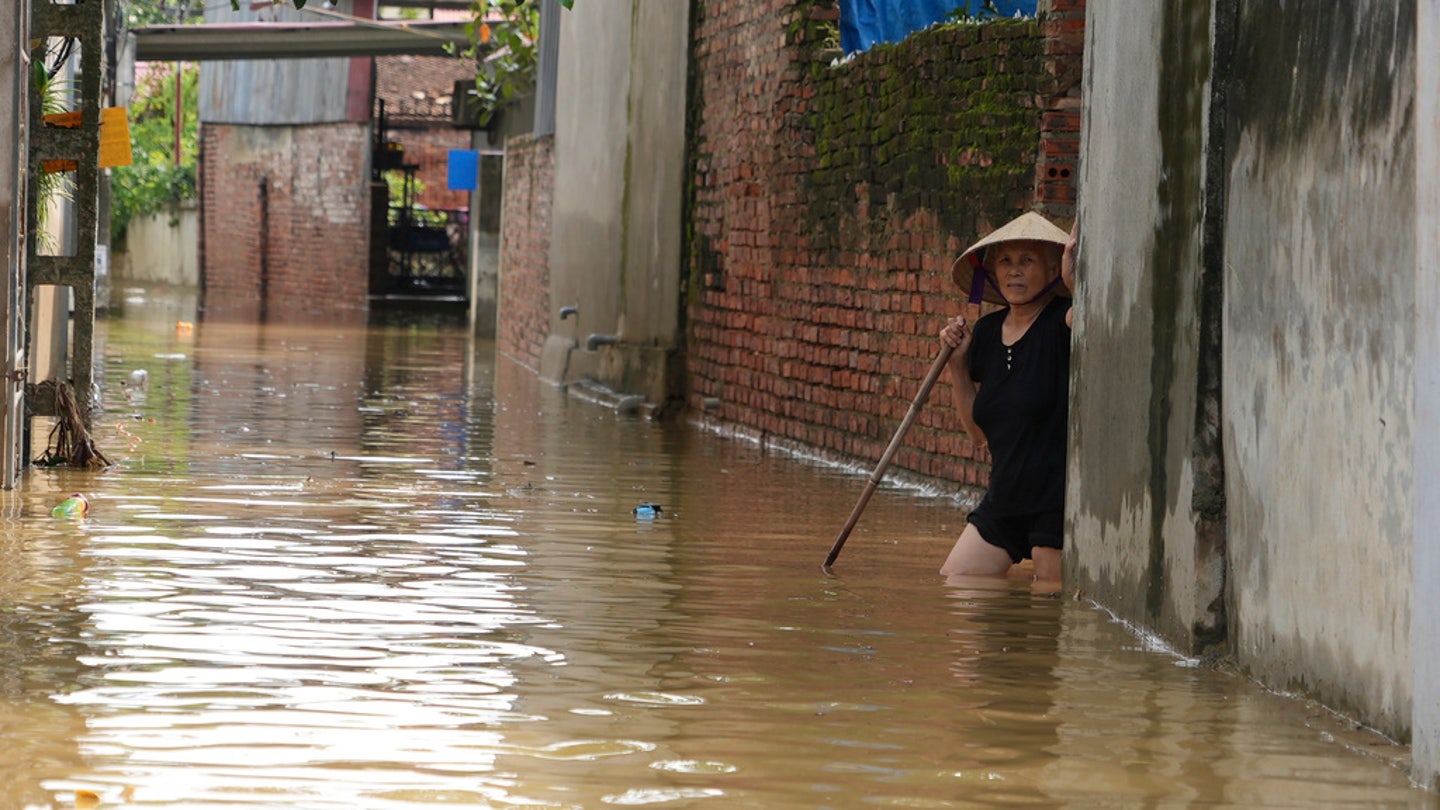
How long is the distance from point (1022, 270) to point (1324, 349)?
8.17 feet

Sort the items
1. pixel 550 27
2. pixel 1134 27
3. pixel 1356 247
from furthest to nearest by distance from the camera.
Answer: pixel 550 27
pixel 1134 27
pixel 1356 247

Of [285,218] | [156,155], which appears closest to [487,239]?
[285,218]

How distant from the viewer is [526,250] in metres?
21.7

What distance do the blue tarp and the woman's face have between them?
3.37 meters

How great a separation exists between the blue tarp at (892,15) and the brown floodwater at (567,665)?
2576mm

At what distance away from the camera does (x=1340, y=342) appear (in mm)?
5066

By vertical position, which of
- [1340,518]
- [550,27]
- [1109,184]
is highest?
[550,27]

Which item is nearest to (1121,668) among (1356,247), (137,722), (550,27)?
(1356,247)

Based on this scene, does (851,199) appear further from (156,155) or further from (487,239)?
(156,155)

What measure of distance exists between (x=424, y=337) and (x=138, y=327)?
10.4ft

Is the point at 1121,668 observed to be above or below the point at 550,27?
below

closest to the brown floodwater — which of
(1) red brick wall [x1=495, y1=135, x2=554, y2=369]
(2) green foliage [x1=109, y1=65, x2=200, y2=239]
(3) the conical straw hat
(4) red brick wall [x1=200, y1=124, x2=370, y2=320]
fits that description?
(3) the conical straw hat

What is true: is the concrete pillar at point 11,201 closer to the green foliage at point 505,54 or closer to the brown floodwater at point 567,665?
the brown floodwater at point 567,665

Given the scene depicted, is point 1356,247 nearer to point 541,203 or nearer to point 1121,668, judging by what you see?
point 1121,668
